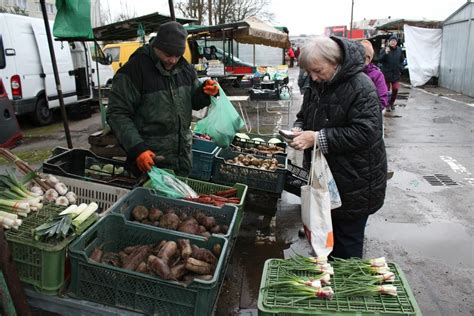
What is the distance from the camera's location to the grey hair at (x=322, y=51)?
231 centimetres

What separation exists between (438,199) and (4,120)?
515cm

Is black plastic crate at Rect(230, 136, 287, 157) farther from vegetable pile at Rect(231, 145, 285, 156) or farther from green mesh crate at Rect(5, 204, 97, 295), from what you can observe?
green mesh crate at Rect(5, 204, 97, 295)

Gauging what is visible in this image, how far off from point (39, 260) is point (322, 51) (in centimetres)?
193

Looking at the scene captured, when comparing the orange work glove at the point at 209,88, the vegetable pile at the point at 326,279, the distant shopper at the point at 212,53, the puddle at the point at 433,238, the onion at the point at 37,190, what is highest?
the distant shopper at the point at 212,53

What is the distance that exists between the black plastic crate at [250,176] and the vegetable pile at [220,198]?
1.01 metres

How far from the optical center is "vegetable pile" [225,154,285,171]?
183 inches

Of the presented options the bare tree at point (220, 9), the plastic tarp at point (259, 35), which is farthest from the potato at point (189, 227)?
the bare tree at point (220, 9)

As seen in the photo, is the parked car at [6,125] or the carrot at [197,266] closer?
the carrot at [197,266]

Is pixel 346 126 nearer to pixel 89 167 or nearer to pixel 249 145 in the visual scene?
pixel 89 167

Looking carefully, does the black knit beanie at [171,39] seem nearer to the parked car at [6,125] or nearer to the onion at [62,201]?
the onion at [62,201]

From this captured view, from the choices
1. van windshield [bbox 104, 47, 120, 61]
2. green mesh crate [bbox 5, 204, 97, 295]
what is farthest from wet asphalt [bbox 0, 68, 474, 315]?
van windshield [bbox 104, 47, 120, 61]

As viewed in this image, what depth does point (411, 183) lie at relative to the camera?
6.08 metres

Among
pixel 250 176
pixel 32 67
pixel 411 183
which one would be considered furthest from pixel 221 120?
pixel 32 67

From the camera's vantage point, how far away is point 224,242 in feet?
7.90
